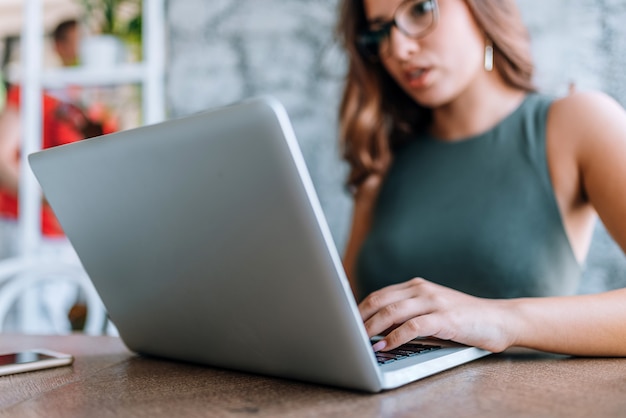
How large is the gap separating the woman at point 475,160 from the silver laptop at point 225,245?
0.52 metres

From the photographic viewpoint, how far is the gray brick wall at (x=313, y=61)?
1513mm

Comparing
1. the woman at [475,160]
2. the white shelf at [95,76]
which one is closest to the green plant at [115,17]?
the white shelf at [95,76]

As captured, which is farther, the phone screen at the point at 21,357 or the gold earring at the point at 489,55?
the gold earring at the point at 489,55

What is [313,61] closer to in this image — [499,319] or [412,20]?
[412,20]

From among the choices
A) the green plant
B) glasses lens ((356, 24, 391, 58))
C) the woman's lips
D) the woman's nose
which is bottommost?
the woman's lips

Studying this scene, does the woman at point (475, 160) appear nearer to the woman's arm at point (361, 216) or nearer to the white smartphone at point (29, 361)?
the woman's arm at point (361, 216)

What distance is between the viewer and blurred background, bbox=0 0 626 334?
1520mm

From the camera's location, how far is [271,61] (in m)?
1.86

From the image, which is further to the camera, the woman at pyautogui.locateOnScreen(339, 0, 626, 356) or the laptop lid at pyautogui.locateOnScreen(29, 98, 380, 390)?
the woman at pyautogui.locateOnScreen(339, 0, 626, 356)

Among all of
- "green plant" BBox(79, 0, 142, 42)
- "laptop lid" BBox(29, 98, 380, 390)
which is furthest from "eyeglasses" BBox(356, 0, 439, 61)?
"green plant" BBox(79, 0, 142, 42)

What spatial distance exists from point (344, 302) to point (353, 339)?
0.12ft

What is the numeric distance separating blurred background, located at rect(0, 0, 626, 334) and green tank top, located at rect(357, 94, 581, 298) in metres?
0.33

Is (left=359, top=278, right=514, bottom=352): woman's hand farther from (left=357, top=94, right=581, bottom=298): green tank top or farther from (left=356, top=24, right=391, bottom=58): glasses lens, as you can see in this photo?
(left=356, top=24, right=391, bottom=58): glasses lens

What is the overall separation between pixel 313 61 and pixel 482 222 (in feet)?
2.63
